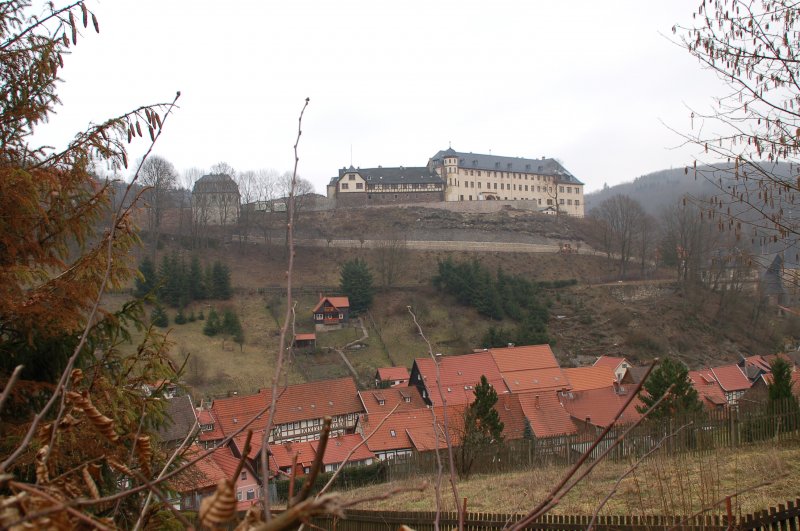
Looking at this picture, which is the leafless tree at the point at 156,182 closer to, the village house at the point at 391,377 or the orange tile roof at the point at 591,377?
the village house at the point at 391,377

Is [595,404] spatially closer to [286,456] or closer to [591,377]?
[591,377]

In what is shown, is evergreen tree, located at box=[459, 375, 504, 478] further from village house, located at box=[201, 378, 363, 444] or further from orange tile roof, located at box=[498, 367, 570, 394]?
orange tile roof, located at box=[498, 367, 570, 394]

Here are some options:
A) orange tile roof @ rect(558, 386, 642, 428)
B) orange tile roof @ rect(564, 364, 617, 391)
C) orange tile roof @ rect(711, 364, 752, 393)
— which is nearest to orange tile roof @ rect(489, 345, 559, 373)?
orange tile roof @ rect(564, 364, 617, 391)

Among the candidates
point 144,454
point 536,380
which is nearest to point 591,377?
point 536,380

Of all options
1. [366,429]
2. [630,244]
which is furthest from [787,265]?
[630,244]

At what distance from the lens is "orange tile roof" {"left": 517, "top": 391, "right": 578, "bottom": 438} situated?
19328 millimetres

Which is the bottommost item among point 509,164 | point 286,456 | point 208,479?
point 286,456

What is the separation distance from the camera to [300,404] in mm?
24953

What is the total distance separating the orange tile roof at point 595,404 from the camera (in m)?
20.9

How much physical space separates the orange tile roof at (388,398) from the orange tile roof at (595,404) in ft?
20.0

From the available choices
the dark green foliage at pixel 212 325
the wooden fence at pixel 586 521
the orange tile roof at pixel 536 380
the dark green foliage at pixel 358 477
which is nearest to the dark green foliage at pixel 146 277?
the dark green foliage at pixel 212 325

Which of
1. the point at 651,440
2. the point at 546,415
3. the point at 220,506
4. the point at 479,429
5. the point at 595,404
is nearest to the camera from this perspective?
the point at 220,506

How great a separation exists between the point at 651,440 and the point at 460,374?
18857mm

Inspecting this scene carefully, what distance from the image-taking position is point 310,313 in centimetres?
4128
